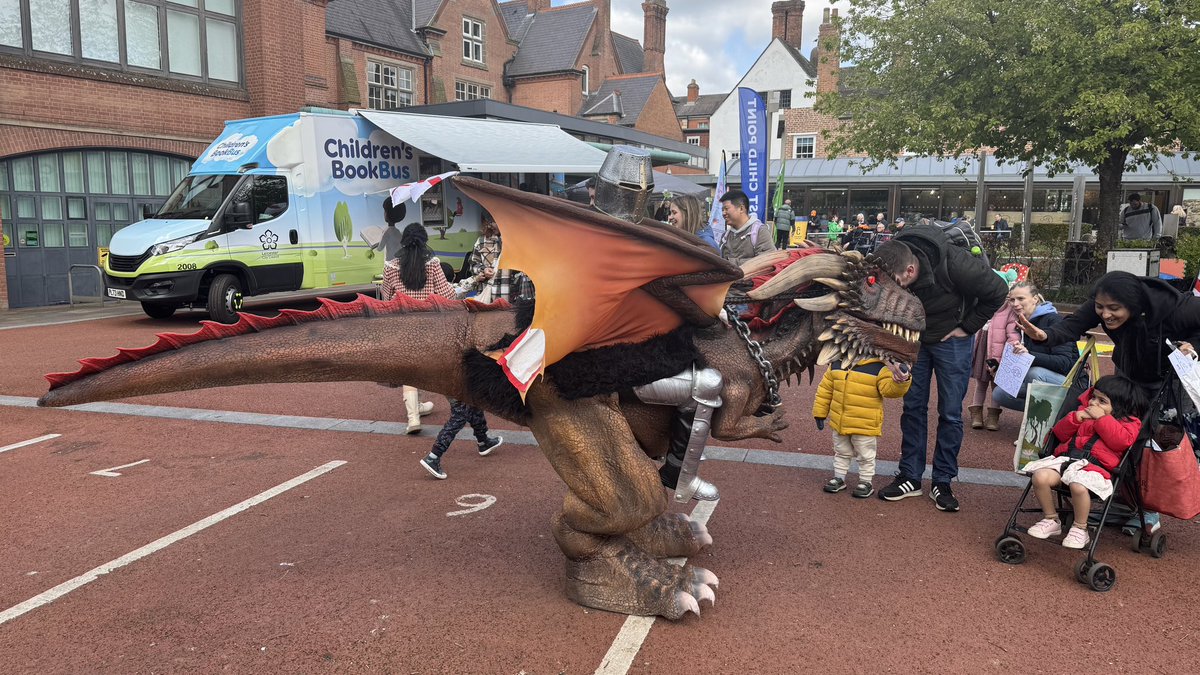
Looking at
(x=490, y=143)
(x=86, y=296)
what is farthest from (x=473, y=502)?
(x=86, y=296)

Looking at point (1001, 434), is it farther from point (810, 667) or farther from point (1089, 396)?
Answer: point (810, 667)

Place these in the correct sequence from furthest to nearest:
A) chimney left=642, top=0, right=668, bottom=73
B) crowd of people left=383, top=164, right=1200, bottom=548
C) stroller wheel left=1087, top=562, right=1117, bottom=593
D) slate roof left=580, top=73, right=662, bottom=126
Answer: chimney left=642, top=0, right=668, bottom=73 → slate roof left=580, top=73, right=662, bottom=126 → crowd of people left=383, top=164, right=1200, bottom=548 → stroller wheel left=1087, top=562, right=1117, bottom=593

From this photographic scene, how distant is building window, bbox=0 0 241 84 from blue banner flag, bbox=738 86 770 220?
1187cm

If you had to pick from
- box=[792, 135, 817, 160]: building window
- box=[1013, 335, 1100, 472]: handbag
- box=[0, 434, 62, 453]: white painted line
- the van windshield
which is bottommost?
box=[0, 434, 62, 453]: white painted line

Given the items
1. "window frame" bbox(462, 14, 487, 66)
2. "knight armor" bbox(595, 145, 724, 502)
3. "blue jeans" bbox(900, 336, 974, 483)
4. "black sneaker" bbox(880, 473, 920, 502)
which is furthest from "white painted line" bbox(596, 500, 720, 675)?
"window frame" bbox(462, 14, 487, 66)

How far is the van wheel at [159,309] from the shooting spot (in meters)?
12.7

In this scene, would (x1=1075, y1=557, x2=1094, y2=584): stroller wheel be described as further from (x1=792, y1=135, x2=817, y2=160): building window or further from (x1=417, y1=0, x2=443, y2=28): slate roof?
(x1=792, y1=135, x2=817, y2=160): building window

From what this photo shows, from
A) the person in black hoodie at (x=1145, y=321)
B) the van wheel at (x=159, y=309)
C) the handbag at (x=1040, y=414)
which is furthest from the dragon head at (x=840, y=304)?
the van wheel at (x=159, y=309)

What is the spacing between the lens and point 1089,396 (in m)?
4.15

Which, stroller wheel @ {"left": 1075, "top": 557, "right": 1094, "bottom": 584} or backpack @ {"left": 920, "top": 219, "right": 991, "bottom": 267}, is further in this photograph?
backpack @ {"left": 920, "top": 219, "right": 991, "bottom": 267}

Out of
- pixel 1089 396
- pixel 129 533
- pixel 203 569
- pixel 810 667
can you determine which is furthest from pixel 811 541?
pixel 129 533

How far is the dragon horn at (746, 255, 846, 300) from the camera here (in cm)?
350

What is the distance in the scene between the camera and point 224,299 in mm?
12219

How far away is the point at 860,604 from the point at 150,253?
11.7m
